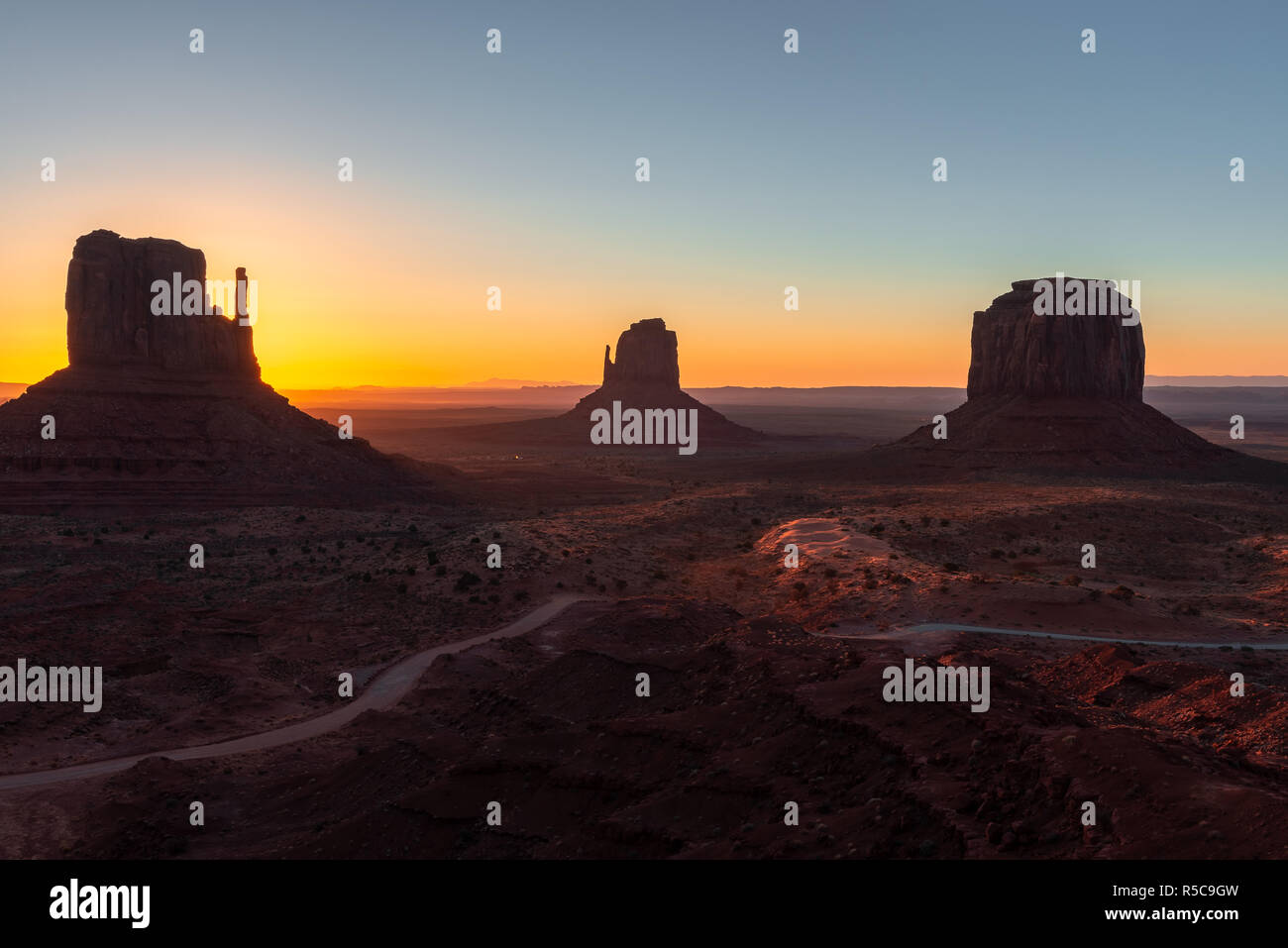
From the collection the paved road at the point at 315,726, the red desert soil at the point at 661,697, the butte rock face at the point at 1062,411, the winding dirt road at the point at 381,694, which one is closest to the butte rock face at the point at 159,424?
the red desert soil at the point at 661,697

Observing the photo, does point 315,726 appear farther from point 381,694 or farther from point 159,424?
point 159,424

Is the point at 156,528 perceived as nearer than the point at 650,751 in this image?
No

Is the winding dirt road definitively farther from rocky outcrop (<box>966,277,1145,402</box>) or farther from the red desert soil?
rocky outcrop (<box>966,277,1145,402</box>)

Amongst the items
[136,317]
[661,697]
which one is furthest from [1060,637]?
[136,317]

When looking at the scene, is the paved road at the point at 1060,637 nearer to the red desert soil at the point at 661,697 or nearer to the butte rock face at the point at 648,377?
the red desert soil at the point at 661,697
